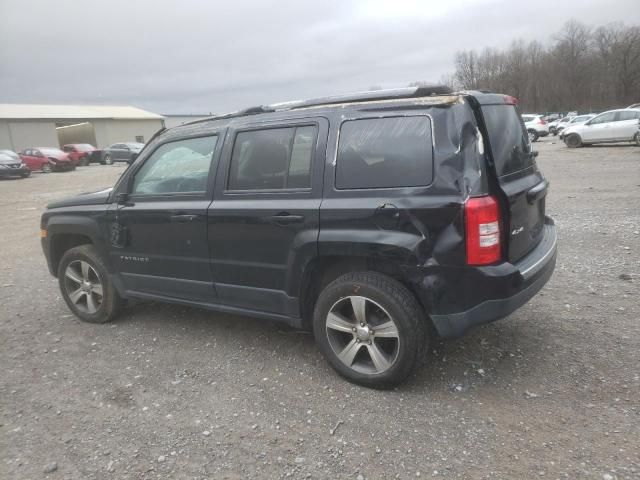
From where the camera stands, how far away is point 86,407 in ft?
10.6

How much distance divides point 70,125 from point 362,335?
5594 cm

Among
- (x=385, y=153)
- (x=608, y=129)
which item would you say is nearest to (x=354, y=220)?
(x=385, y=153)

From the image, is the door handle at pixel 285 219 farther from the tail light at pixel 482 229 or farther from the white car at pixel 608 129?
the white car at pixel 608 129

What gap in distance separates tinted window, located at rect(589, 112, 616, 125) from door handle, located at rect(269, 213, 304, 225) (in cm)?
2077

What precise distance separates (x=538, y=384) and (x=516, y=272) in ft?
2.69

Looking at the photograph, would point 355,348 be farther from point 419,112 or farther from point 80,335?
point 80,335

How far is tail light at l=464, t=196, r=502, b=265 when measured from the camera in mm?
2723

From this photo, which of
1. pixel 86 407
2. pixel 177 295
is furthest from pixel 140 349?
pixel 86 407

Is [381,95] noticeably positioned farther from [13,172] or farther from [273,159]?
[13,172]

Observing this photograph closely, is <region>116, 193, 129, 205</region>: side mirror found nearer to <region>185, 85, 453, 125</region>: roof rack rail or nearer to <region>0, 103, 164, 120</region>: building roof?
<region>185, 85, 453, 125</region>: roof rack rail

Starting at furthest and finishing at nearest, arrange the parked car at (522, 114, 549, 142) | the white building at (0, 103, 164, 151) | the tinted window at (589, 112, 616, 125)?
the white building at (0, 103, 164, 151)
the parked car at (522, 114, 549, 142)
the tinted window at (589, 112, 616, 125)

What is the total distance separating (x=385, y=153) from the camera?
9.89 ft

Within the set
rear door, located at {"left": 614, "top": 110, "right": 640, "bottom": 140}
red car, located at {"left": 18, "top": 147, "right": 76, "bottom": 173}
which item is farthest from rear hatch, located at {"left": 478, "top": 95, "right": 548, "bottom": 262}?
red car, located at {"left": 18, "top": 147, "right": 76, "bottom": 173}

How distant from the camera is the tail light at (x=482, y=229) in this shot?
2.72m
